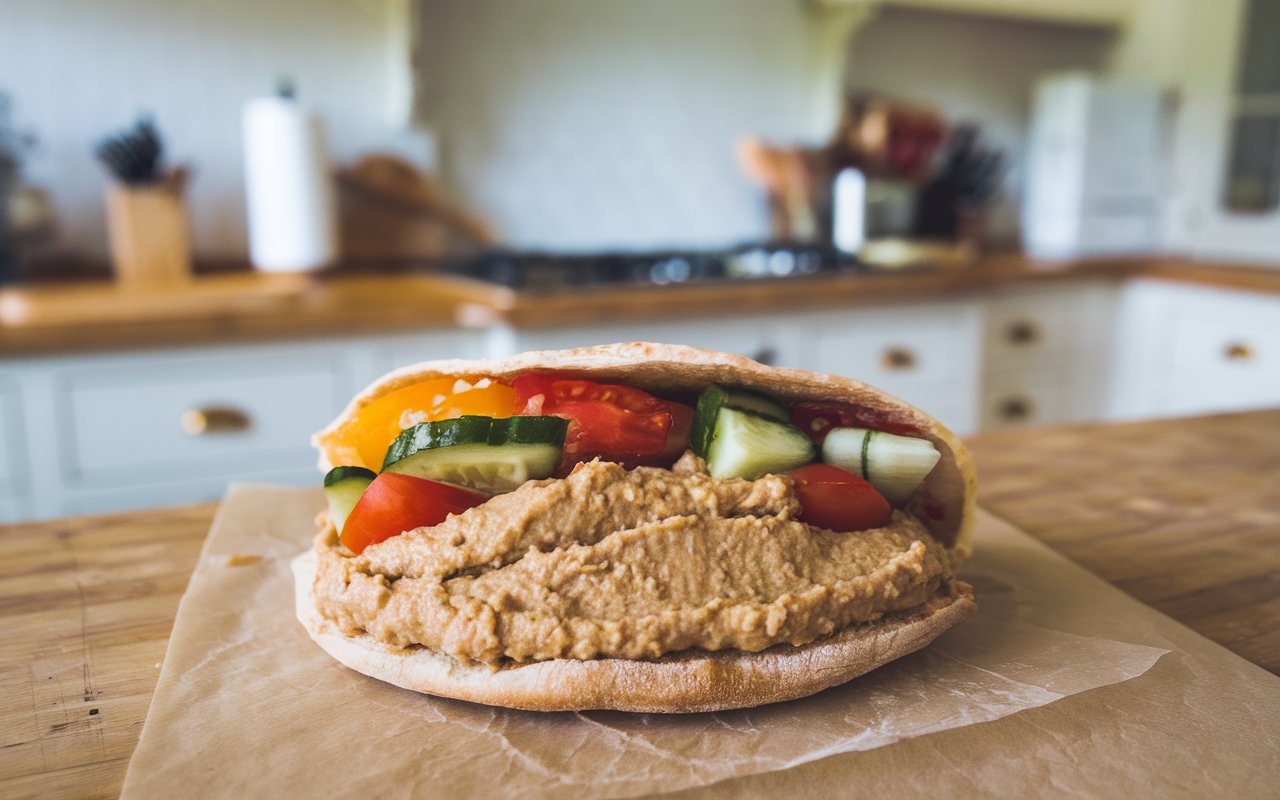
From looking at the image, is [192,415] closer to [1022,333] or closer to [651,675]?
[651,675]

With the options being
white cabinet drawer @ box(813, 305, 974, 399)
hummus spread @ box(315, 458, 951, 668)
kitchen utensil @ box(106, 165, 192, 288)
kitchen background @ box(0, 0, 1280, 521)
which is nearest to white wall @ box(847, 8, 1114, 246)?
kitchen background @ box(0, 0, 1280, 521)

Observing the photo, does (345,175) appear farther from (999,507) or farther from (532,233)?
(999,507)

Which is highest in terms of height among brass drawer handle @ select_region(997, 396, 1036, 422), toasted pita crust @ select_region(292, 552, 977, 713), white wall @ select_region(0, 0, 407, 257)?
white wall @ select_region(0, 0, 407, 257)

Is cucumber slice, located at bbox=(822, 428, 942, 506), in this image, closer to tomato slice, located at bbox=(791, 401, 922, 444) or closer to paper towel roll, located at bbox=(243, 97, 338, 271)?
tomato slice, located at bbox=(791, 401, 922, 444)

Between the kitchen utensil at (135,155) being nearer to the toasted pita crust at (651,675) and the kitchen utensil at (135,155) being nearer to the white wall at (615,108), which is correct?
the white wall at (615,108)

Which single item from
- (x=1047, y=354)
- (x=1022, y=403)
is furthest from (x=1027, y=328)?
(x=1022, y=403)

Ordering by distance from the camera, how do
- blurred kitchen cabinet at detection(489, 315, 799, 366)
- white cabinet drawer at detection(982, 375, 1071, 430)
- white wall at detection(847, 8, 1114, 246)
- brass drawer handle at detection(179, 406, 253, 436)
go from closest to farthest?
1. brass drawer handle at detection(179, 406, 253, 436)
2. blurred kitchen cabinet at detection(489, 315, 799, 366)
3. white cabinet drawer at detection(982, 375, 1071, 430)
4. white wall at detection(847, 8, 1114, 246)

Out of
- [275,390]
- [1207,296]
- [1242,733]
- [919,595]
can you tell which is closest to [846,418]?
[919,595]
